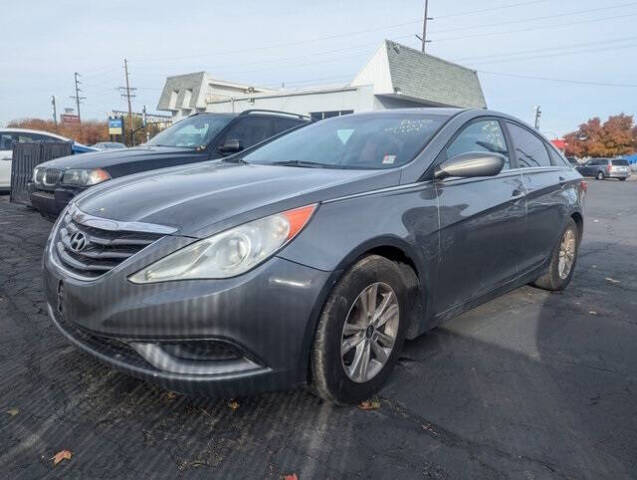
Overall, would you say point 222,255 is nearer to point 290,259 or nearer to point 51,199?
point 290,259

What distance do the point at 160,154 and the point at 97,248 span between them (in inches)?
155

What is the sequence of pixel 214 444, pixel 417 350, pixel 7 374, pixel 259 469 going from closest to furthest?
1. pixel 259 469
2. pixel 214 444
3. pixel 7 374
4. pixel 417 350

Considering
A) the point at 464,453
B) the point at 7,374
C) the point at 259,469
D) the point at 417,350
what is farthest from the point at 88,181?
the point at 464,453

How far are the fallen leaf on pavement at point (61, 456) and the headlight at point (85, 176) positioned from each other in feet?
12.2

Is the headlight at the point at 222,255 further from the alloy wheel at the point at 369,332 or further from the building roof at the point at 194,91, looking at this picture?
the building roof at the point at 194,91

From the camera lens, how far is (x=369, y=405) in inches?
104

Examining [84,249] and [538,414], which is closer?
[84,249]

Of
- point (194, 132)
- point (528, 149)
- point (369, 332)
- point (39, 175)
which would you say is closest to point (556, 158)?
point (528, 149)

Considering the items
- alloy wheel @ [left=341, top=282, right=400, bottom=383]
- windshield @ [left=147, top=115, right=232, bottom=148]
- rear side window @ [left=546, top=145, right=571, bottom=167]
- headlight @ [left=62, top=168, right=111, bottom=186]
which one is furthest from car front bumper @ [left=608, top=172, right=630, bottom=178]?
alloy wheel @ [left=341, top=282, right=400, bottom=383]

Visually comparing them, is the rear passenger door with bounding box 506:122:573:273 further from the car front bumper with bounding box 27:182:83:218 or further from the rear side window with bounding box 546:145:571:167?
the car front bumper with bounding box 27:182:83:218

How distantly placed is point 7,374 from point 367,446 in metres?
2.03

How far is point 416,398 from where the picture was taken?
273 centimetres

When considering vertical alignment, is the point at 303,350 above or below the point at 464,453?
above

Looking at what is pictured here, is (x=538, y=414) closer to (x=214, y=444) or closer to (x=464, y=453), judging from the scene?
(x=464, y=453)
